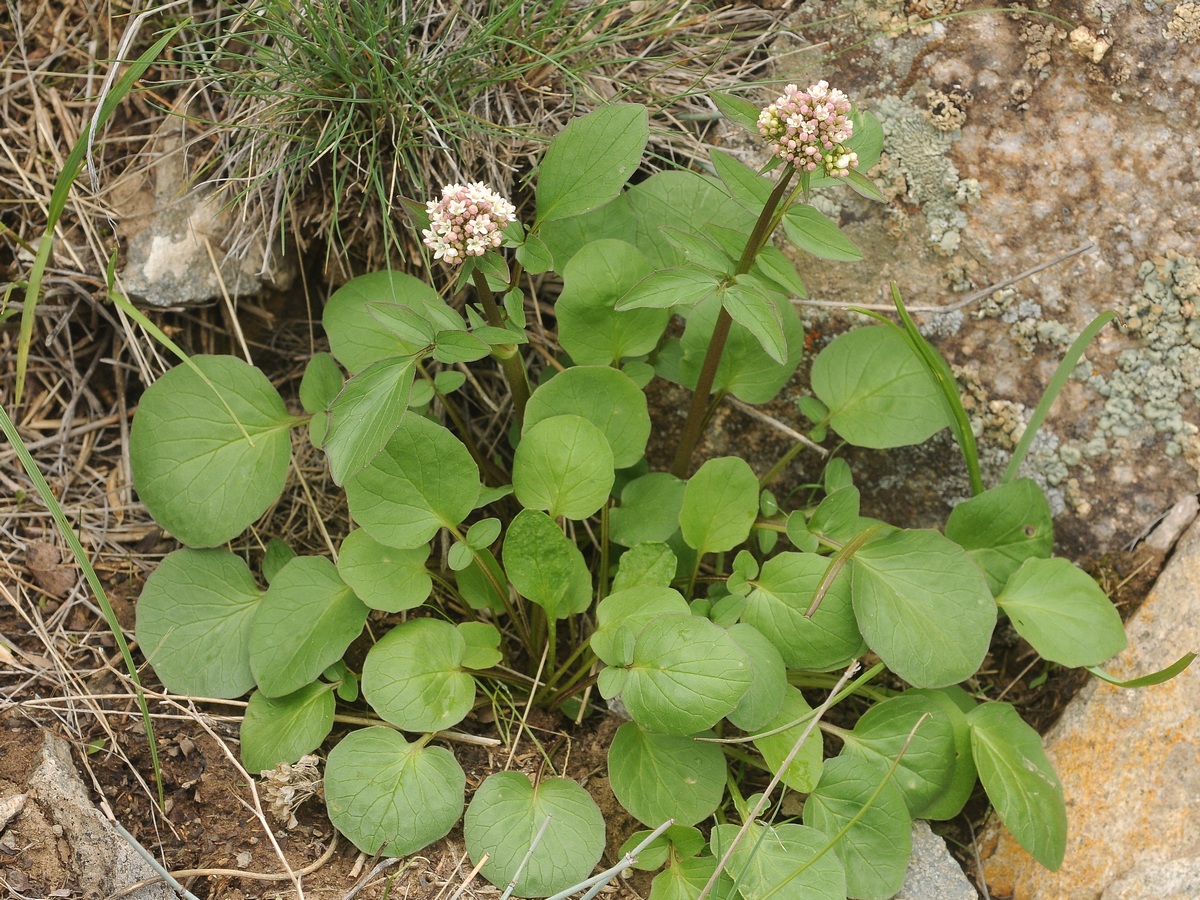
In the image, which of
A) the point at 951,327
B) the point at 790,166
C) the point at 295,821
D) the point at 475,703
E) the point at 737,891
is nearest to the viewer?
the point at 790,166

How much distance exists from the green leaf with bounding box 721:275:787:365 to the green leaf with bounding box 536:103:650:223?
34 centimetres

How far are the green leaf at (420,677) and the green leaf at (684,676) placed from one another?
30cm

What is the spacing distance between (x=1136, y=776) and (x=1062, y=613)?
1.07 ft

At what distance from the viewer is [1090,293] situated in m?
2.00

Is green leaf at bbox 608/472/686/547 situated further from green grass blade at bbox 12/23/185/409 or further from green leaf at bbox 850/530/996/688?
green grass blade at bbox 12/23/185/409

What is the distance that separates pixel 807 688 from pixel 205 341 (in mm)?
1505

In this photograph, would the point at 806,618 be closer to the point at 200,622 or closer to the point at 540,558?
the point at 540,558

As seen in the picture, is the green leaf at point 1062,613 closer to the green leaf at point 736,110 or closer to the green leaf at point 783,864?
the green leaf at point 783,864

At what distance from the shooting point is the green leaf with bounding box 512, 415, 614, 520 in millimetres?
1756

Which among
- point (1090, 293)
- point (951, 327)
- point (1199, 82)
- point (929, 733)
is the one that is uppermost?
point (1199, 82)

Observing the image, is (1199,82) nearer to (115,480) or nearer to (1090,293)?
(1090,293)

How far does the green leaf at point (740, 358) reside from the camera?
1946mm

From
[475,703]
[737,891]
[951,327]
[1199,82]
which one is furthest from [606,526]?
[1199,82]

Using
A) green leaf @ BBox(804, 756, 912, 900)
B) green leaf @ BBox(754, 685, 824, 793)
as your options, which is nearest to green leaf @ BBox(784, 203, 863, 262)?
green leaf @ BBox(754, 685, 824, 793)
